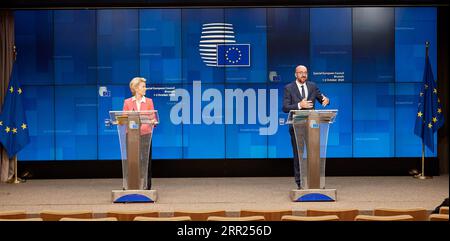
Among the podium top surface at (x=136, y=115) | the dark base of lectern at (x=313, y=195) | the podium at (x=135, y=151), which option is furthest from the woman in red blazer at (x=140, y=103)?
the dark base of lectern at (x=313, y=195)

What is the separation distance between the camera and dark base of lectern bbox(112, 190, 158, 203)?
9094 millimetres

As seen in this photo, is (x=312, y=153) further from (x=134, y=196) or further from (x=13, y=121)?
(x=13, y=121)

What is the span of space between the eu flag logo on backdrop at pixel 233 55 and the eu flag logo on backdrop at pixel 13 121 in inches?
130

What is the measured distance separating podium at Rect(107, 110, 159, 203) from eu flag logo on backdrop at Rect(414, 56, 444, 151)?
4753 mm

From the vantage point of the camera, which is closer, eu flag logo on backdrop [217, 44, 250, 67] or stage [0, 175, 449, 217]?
stage [0, 175, 449, 217]

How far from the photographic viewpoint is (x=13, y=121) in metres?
11.5

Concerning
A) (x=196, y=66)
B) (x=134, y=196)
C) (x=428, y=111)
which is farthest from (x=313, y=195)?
(x=196, y=66)

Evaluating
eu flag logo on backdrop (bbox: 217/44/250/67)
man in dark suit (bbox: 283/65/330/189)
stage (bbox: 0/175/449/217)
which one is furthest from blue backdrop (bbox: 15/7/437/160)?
man in dark suit (bbox: 283/65/330/189)

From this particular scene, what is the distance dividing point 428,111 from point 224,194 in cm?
385

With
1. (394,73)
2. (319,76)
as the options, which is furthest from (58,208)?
(394,73)

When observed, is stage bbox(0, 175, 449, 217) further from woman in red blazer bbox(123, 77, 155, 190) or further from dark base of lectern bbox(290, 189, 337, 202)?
woman in red blazer bbox(123, 77, 155, 190)

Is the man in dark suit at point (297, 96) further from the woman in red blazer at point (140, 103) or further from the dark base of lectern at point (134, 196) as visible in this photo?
the dark base of lectern at point (134, 196)

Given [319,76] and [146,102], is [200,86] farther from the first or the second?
[146,102]

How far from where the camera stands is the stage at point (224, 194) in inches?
343
